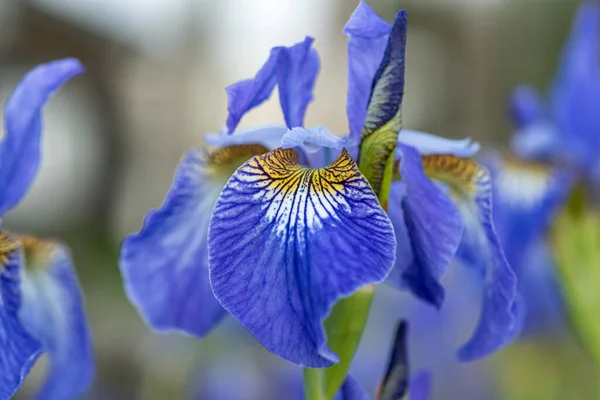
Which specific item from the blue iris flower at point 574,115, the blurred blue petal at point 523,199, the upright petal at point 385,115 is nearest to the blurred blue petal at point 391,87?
the upright petal at point 385,115

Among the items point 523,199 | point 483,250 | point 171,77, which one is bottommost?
point 171,77

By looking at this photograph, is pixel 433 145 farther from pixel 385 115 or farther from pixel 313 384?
pixel 313 384

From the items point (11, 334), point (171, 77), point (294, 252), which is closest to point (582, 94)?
point (294, 252)

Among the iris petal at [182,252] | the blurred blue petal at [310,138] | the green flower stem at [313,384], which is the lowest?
the green flower stem at [313,384]

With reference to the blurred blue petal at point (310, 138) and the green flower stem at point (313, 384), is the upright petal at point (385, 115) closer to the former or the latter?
the blurred blue petal at point (310, 138)

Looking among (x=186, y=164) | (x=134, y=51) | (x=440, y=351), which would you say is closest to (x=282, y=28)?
(x=134, y=51)
